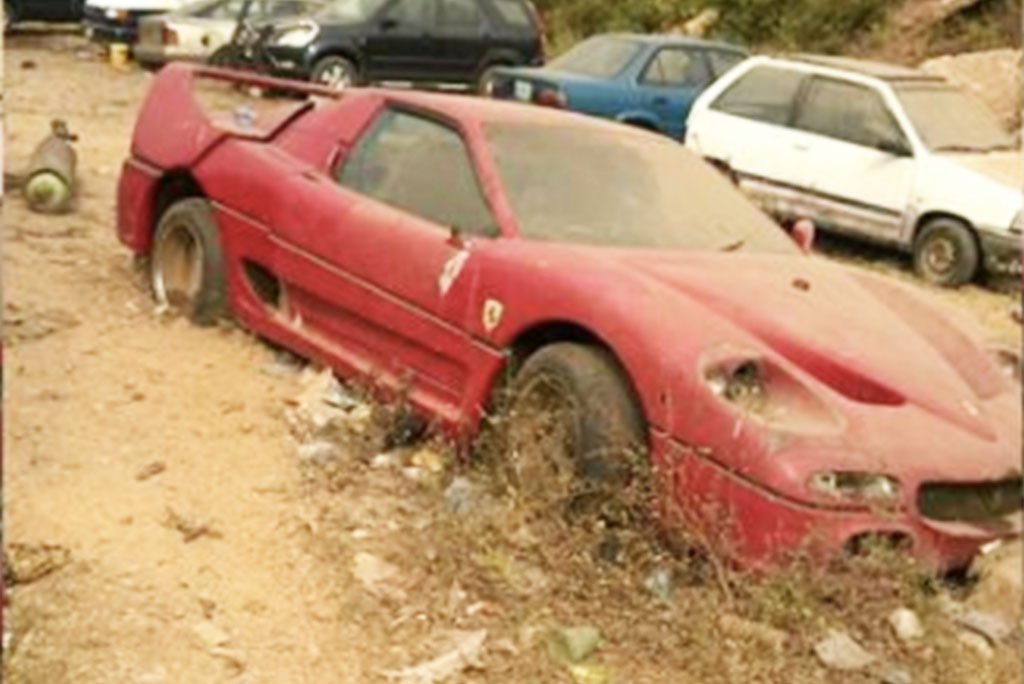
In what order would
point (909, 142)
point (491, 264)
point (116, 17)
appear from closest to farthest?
point (491, 264)
point (909, 142)
point (116, 17)

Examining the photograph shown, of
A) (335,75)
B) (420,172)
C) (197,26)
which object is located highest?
(420,172)

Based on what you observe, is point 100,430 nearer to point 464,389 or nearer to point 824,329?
point 464,389

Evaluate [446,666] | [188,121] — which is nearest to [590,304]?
[446,666]

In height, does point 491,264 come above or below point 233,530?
above

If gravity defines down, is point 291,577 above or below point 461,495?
below

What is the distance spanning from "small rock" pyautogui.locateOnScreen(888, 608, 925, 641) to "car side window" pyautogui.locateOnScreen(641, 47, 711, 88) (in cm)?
1125

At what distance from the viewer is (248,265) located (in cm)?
688

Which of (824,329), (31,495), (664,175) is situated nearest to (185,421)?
(31,495)

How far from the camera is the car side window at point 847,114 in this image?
12023mm

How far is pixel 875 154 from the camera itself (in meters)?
12.0

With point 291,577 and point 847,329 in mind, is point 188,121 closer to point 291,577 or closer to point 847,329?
point 291,577

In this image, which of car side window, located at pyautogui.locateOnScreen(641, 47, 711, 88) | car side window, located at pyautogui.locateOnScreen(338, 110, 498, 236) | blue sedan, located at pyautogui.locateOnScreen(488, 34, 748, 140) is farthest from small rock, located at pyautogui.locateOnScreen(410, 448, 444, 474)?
car side window, located at pyautogui.locateOnScreen(641, 47, 711, 88)

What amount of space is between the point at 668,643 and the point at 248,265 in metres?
3.12

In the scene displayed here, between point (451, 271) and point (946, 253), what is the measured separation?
6.59m
